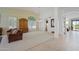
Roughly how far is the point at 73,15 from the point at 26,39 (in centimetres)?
153

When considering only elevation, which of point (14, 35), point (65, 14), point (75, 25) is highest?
point (65, 14)

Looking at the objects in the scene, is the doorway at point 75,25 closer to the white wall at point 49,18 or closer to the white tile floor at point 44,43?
the white tile floor at point 44,43

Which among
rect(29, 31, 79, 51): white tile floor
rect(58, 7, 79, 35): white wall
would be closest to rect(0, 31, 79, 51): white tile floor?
rect(29, 31, 79, 51): white tile floor

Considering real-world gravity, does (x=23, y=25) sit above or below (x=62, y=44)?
above

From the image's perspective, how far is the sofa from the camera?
315cm

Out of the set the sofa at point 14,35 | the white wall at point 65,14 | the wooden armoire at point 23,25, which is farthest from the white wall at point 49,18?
the sofa at point 14,35

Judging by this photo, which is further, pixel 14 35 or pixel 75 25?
pixel 75 25

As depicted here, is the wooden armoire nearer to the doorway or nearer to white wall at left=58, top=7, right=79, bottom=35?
white wall at left=58, top=7, right=79, bottom=35

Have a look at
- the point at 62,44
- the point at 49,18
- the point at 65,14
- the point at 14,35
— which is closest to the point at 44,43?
the point at 62,44

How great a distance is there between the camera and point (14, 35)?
3.21 m

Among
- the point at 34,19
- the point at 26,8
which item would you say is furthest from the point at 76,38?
the point at 26,8

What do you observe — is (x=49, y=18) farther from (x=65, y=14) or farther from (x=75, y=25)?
(x=75, y=25)
